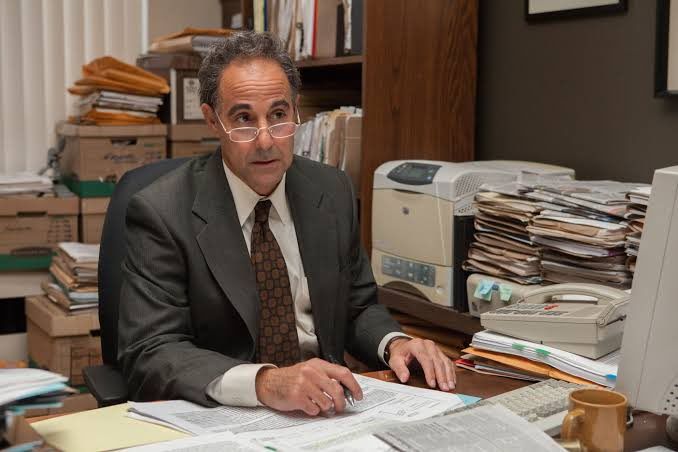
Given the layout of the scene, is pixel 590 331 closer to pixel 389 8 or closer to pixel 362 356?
pixel 362 356

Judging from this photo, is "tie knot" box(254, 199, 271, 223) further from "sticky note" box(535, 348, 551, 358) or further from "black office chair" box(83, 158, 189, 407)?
"sticky note" box(535, 348, 551, 358)

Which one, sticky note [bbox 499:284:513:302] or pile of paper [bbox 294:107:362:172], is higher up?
pile of paper [bbox 294:107:362:172]

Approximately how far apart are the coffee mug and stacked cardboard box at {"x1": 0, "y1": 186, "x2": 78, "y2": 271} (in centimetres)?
271

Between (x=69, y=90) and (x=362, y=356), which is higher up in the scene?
(x=69, y=90)

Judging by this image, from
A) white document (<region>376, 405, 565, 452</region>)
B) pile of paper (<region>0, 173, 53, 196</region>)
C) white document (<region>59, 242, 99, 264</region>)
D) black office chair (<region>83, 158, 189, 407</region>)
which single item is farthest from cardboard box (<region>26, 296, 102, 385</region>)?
white document (<region>376, 405, 565, 452</region>)

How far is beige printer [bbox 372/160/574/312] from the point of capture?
7.28ft

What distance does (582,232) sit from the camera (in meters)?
1.94

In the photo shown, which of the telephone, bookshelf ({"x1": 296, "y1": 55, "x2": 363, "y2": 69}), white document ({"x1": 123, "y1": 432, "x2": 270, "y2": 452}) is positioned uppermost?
bookshelf ({"x1": 296, "y1": 55, "x2": 363, "y2": 69})

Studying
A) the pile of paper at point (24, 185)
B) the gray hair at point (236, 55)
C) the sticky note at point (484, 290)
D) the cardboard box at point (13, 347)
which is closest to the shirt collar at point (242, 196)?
the gray hair at point (236, 55)

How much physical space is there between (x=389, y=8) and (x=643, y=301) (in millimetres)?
1541

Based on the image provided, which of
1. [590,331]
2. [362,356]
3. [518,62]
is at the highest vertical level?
[518,62]

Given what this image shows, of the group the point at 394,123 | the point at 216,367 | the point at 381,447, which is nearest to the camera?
the point at 381,447

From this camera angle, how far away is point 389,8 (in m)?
2.49

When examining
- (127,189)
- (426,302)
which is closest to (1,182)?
(127,189)
